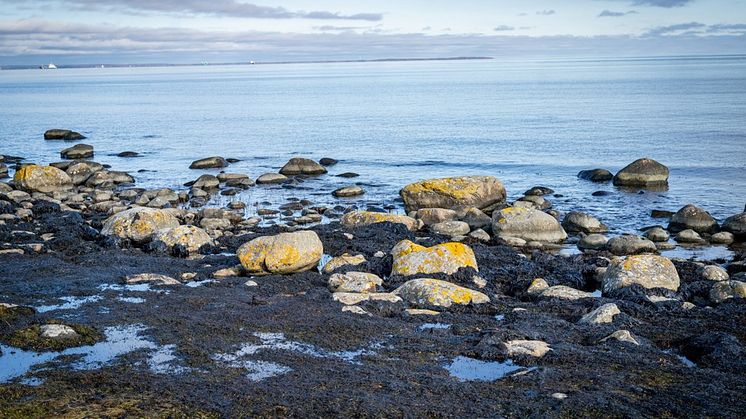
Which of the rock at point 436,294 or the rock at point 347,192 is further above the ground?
the rock at point 436,294

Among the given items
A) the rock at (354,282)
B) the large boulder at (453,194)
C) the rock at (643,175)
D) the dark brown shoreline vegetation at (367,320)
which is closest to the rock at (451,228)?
the dark brown shoreline vegetation at (367,320)

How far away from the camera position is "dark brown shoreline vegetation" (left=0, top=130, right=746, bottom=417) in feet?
30.8

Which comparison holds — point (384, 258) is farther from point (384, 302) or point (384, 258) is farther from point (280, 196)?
point (280, 196)

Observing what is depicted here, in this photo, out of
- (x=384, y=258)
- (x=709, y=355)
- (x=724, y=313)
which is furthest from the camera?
(x=384, y=258)

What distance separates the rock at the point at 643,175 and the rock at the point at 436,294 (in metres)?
20.2

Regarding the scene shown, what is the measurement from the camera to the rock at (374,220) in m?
22.7

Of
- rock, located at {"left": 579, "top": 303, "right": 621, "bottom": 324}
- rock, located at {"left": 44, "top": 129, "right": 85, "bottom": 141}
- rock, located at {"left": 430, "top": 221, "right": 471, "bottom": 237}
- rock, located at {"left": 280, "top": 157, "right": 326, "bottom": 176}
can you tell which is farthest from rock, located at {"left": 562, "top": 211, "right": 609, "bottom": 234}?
rock, located at {"left": 44, "top": 129, "right": 85, "bottom": 141}

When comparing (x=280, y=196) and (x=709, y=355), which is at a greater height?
(x=709, y=355)

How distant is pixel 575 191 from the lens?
31781mm

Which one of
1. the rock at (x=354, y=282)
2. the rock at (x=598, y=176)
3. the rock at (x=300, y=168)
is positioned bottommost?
the rock at (x=300, y=168)

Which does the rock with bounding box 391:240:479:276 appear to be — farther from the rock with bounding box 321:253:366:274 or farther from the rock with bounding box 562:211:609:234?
the rock with bounding box 562:211:609:234

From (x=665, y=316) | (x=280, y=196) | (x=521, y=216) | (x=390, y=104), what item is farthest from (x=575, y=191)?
(x=390, y=104)

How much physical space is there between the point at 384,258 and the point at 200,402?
27.7 ft

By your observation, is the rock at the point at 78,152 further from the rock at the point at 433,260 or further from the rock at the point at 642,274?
the rock at the point at 642,274
